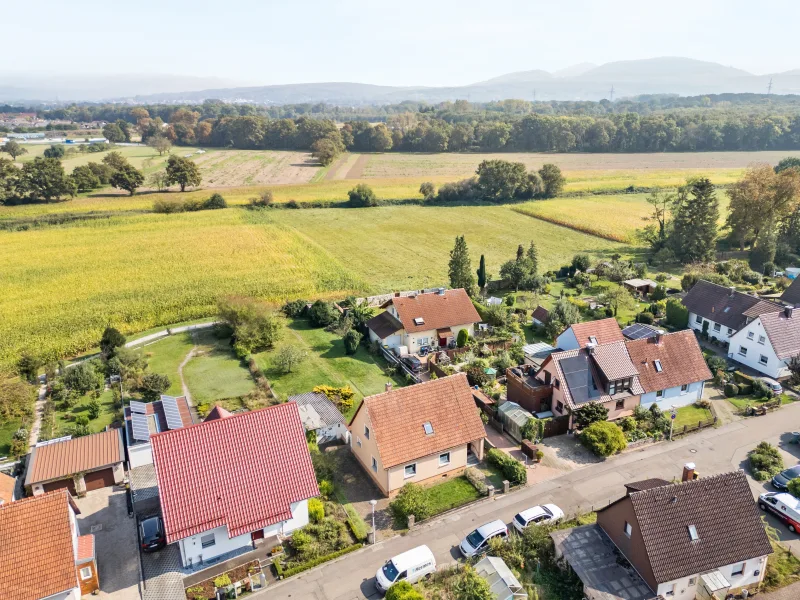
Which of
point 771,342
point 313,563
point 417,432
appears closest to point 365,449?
point 417,432

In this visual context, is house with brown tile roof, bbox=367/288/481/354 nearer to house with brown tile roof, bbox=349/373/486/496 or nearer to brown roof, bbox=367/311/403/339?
brown roof, bbox=367/311/403/339

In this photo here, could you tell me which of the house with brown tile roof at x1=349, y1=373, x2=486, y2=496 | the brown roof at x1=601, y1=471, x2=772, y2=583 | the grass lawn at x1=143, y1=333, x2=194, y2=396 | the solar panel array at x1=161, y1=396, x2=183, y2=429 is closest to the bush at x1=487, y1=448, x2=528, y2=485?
the house with brown tile roof at x1=349, y1=373, x2=486, y2=496

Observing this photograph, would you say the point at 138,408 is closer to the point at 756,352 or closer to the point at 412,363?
the point at 412,363

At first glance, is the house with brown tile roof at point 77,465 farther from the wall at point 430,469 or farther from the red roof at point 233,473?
the wall at point 430,469

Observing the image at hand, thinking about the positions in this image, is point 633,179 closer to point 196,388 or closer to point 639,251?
point 639,251

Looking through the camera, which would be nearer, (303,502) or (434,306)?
(303,502)

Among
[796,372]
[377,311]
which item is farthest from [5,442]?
[796,372]
